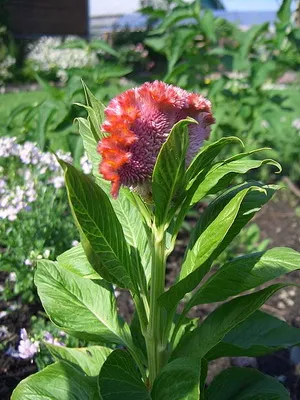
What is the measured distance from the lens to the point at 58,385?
1.58 metres

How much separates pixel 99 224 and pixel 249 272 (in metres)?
0.41

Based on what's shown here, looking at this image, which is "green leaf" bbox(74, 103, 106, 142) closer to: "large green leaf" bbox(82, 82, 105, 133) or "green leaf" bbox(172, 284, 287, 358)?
"large green leaf" bbox(82, 82, 105, 133)

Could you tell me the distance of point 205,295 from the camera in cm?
154

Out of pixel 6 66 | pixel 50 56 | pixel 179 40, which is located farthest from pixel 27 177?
pixel 50 56

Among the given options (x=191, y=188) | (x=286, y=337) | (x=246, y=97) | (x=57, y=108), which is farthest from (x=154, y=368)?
(x=246, y=97)

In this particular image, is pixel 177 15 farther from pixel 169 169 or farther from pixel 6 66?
pixel 6 66

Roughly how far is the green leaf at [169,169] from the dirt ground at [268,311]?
1.14 metres

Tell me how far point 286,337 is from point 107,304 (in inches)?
21.0

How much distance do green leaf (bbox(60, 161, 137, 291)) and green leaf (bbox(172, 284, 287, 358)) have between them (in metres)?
0.23

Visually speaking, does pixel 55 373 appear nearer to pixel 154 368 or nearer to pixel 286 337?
pixel 154 368

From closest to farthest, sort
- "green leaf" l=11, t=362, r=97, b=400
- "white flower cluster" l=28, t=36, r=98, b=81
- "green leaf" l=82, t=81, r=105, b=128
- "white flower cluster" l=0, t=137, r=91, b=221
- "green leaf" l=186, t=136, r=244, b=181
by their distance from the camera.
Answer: "green leaf" l=186, t=136, r=244, b=181
"green leaf" l=82, t=81, r=105, b=128
"green leaf" l=11, t=362, r=97, b=400
"white flower cluster" l=0, t=137, r=91, b=221
"white flower cluster" l=28, t=36, r=98, b=81

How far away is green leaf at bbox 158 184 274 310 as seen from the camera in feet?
4.33

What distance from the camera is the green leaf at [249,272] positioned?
1425 millimetres

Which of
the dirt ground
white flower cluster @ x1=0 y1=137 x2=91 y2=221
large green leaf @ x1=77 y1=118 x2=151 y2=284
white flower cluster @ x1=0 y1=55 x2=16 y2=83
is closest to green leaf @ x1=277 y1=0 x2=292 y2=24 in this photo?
the dirt ground
